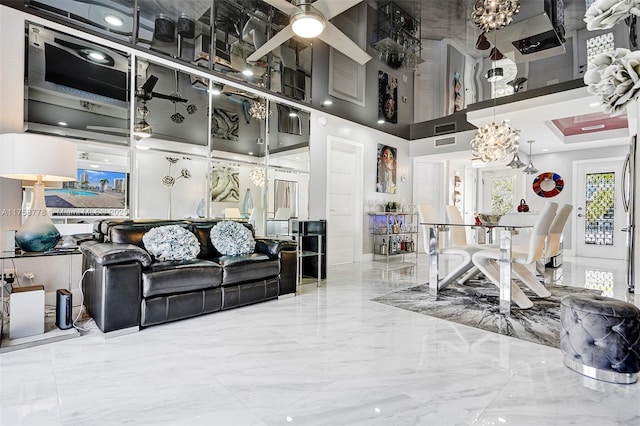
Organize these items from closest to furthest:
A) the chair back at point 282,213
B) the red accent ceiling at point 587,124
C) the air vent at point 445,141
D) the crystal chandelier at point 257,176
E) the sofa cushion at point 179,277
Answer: the sofa cushion at point 179,277, the crystal chandelier at point 257,176, the chair back at point 282,213, the red accent ceiling at point 587,124, the air vent at point 445,141

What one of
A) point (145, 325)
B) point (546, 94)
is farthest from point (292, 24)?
point (546, 94)

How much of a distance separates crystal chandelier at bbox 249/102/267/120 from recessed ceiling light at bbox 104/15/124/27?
181cm

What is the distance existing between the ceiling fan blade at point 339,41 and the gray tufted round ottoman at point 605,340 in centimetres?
302

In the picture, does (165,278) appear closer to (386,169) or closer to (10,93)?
(10,93)

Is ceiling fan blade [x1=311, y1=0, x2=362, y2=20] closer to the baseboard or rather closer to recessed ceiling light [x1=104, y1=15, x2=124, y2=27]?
recessed ceiling light [x1=104, y1=15, x2=124, y2=27]

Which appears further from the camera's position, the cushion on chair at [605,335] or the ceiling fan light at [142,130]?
the ceiling fan light at [142,130]

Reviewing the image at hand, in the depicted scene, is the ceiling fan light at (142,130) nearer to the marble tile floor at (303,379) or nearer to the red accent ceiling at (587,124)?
the marble tile floor at (303,379)

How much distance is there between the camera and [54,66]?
3.22 m

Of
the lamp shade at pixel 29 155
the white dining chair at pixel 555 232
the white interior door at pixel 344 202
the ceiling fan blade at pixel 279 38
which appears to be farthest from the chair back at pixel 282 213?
the white dining chair at pixel 555 232

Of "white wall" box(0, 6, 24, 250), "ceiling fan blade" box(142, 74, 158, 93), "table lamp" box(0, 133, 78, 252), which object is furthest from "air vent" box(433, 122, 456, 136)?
"white wall" box(0, 6, 24, 250)

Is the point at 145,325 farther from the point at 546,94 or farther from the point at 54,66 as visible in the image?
the point at 546,94

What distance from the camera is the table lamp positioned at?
241 centimetres

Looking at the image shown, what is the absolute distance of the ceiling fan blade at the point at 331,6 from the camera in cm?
291

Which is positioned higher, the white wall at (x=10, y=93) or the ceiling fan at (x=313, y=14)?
the ceiling fan at (x=313, y=14)
